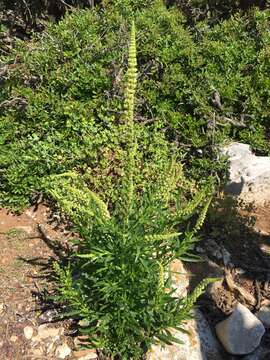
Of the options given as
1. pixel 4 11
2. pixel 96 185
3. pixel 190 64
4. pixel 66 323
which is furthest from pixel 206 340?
pixel 4 11

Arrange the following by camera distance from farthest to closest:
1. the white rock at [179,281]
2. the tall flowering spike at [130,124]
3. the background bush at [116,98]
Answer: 1. the background bush at [116,98]
2. the white rock at [179,281]
3. the tall flowering spike at [130,124]

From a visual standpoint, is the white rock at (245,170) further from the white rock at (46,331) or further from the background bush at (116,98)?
the white rock at (46,331)

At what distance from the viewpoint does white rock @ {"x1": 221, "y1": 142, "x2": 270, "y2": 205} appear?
5.45 meters

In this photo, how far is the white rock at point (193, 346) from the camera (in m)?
3.88

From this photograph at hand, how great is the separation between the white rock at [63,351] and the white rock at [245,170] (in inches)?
97.1

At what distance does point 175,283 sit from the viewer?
14.3 ft

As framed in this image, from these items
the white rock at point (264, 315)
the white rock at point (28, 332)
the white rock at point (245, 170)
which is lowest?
the white rock at point (264, 315)

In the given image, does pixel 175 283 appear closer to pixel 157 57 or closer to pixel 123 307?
pixel 123 307

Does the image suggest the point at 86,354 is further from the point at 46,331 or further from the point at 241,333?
the point at 241,333

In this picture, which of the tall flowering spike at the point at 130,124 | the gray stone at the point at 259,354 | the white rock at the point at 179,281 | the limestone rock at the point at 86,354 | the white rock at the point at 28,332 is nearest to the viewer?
the tall flowering spike at the point at 130,124

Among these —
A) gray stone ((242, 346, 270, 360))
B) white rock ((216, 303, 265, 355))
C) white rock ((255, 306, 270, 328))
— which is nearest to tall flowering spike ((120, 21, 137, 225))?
white rock ((216, 303, 265, 355))

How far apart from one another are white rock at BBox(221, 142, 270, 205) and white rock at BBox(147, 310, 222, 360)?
5.31 feet

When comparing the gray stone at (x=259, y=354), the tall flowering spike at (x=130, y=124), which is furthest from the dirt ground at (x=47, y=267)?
the tall flowering spike at (x=130, y=124)

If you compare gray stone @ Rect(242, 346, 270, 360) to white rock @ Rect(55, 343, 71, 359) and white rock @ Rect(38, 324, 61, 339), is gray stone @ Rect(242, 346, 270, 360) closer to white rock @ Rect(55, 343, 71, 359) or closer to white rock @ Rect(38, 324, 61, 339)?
white rock @ Rect(55, 343, 71, 359)
